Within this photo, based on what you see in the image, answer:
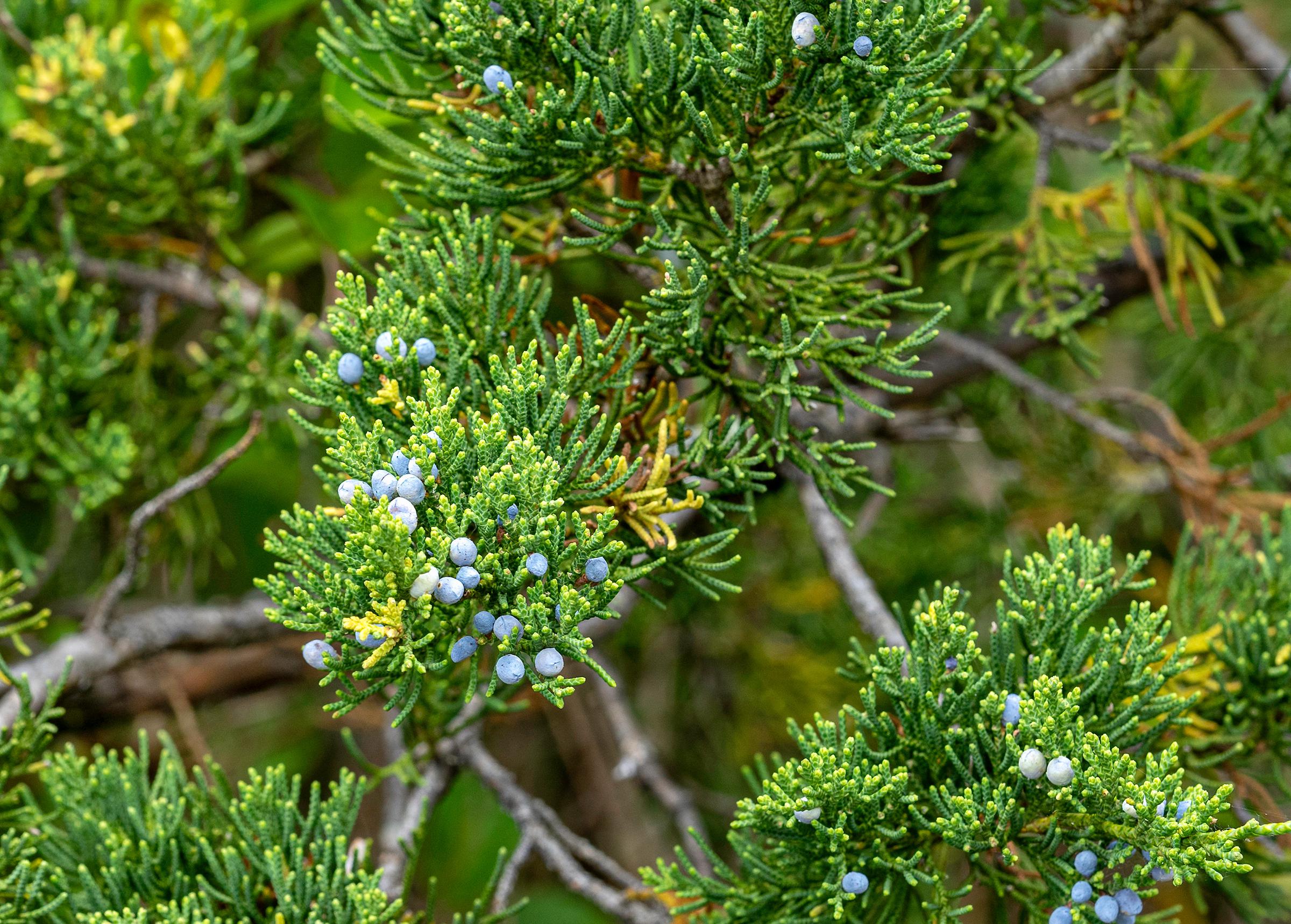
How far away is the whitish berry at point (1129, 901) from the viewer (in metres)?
0.52

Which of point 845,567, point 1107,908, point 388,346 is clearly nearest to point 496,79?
point 388,346

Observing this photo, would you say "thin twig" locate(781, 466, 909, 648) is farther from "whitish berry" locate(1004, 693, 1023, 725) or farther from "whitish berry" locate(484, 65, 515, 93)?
"whitish berry" locate(484, 65, 515, 93)

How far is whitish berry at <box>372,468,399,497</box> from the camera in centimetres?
49

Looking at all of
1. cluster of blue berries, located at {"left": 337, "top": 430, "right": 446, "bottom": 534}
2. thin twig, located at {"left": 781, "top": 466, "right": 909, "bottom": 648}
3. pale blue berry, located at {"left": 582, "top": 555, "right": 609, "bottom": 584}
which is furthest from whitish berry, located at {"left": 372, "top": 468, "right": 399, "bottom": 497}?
thin twig, located at {"left": 781, "top": 466, "right": 909, "bottom": 648}

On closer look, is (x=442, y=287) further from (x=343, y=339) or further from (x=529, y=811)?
(x=529, y=811)

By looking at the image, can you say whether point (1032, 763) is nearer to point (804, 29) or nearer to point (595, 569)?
point (595, 569)

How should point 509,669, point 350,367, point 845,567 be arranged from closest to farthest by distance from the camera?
point 509,669 < point 350,367 < point 845,567

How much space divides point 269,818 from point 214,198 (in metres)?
0.63

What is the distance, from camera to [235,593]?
52.7 inches

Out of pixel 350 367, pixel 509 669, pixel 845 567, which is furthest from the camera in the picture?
pixel 845 567

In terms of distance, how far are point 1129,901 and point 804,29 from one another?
49 cm

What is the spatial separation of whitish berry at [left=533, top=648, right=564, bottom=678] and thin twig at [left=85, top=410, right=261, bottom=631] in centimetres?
40

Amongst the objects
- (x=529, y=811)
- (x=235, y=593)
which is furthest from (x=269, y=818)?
(x=235, y=593)

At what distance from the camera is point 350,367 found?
57 cm
